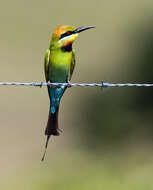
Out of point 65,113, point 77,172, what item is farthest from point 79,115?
point 77,172

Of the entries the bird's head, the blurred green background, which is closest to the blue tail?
the bird's head

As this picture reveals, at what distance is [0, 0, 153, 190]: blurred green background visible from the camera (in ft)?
18.5

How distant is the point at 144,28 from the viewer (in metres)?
7.75

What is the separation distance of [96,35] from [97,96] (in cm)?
163

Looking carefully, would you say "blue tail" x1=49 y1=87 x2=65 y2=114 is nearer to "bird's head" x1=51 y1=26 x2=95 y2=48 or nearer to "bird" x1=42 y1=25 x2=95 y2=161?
"bird" x1=42 y1=25 x2=95 y2=161

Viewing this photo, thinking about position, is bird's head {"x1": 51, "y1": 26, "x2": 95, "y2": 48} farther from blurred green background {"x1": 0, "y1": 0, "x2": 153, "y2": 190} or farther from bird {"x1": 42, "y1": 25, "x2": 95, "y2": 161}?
blurred green background {"x1": 0, "y1": 0, "x2": 153, "y2": 190}

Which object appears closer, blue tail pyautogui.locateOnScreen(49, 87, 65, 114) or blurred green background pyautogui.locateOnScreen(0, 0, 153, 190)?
blue tail pyautogui.locateOnScreen(49, 87, 65, 114)

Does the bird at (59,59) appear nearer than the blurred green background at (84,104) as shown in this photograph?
Yes

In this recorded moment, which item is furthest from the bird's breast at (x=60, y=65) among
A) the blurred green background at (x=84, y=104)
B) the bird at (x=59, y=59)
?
the blurred green background at (x=84, y=104)

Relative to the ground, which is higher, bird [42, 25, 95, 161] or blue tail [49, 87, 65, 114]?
bird [42, 25, 95, 161]

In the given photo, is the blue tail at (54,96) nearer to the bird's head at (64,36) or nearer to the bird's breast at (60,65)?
the bird's breast at (60,65)

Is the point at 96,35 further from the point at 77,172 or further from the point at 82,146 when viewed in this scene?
the point at 77,172

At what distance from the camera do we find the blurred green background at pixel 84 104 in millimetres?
5629

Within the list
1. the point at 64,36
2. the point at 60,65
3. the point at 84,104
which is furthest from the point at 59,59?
the point at 84,104
